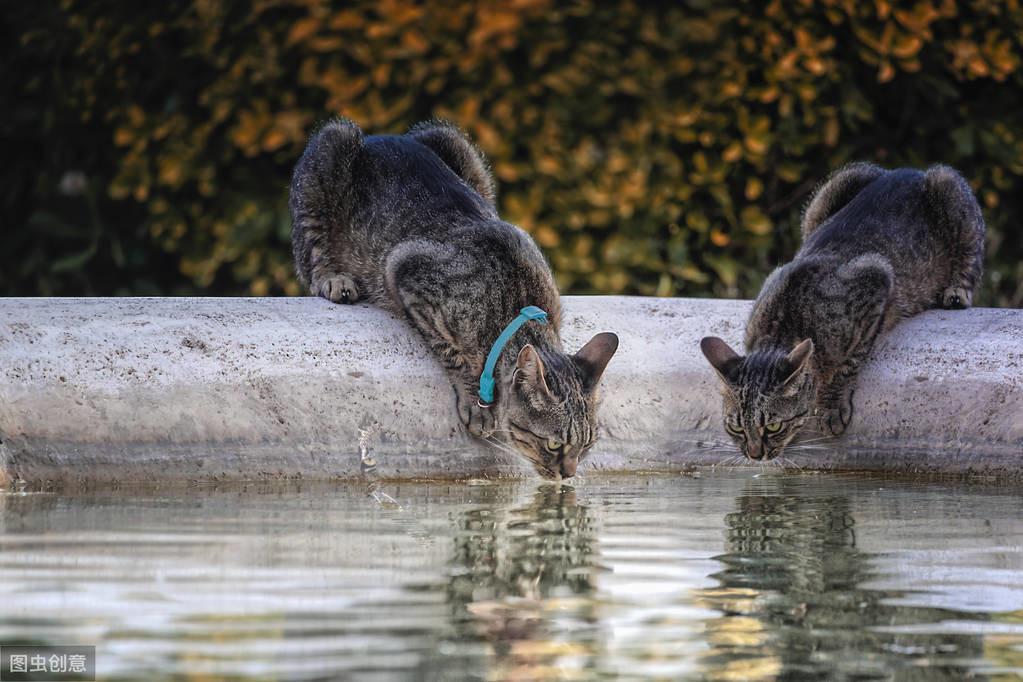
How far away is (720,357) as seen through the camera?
5.37 meters

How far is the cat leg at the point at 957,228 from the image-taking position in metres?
6.42

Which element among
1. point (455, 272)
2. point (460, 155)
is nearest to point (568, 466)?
point (455, 272)

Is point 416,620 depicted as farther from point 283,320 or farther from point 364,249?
point 364,249

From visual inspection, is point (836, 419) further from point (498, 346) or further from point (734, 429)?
point (498, 346)

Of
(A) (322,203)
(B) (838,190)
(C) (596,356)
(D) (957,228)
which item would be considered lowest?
(C) (596,356)

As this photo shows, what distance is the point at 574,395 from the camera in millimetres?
5078

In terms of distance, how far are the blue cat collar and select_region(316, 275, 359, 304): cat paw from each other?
2.57ft

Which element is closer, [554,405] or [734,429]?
[554,405]

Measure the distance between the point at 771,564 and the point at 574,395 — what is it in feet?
5.07

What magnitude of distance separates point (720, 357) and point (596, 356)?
1.68ft

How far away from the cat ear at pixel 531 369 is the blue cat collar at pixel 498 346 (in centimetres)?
14

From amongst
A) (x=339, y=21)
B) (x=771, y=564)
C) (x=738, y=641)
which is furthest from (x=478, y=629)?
(x=339, y=21)

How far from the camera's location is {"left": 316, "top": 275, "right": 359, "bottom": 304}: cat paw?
585 centimetres

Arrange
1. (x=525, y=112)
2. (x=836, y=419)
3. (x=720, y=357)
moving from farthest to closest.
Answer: (x=525, y=112), (x=836, y=419), (x=720, y=357)
